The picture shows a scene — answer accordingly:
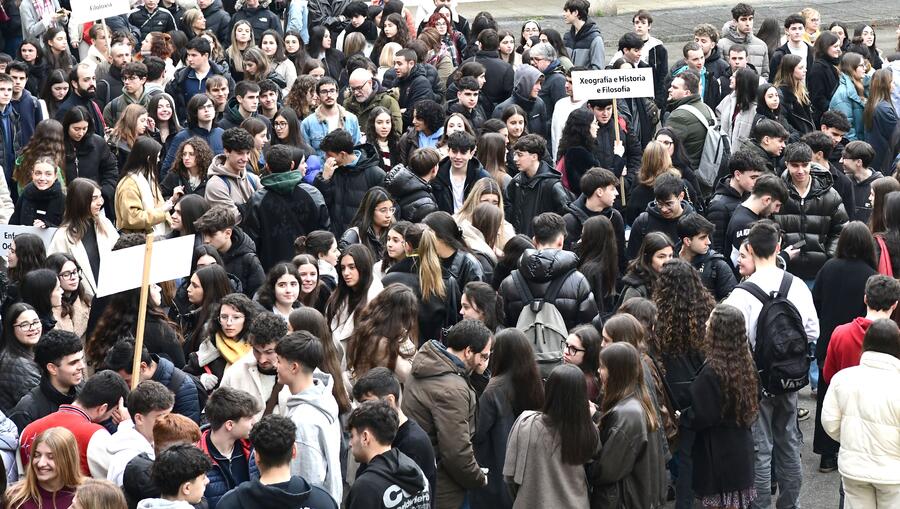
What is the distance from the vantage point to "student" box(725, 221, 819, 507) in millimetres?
8922

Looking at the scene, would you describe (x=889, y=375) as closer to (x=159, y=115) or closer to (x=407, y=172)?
(x=407, y=172)

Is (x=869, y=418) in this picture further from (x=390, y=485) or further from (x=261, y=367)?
(x=261, y=367)

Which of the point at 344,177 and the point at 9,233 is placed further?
the point at 344,177

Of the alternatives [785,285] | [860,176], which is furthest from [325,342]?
[860,176]

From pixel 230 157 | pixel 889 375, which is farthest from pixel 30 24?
pixel 889 375

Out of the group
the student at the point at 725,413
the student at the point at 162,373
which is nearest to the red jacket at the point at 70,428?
the student at the point at 162,373

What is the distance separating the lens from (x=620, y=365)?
7578 mm

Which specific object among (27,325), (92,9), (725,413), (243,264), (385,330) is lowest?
(725,413)

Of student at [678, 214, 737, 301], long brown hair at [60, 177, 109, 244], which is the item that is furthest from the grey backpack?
long brown hair at [60, 177, 109, 244]

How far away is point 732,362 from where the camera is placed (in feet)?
27.0

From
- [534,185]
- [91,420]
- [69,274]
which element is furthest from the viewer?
[534,185]

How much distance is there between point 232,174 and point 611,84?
3.80 meters

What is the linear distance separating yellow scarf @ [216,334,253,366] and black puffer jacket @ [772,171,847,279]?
4775 millimetres

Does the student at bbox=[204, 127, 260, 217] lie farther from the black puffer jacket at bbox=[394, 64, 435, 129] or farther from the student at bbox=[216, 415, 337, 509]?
the student at bbox=[216, 415, 337, 509]
